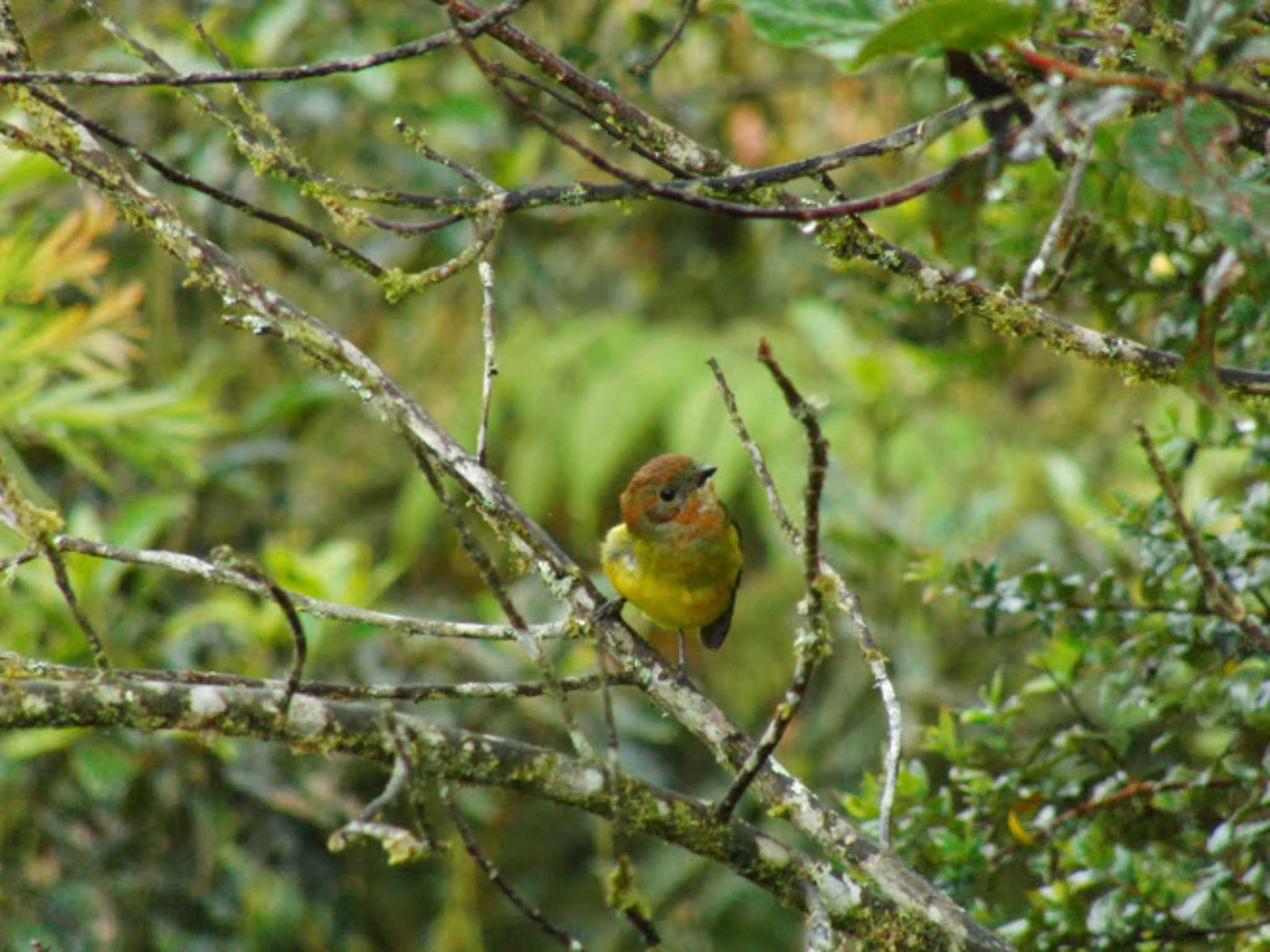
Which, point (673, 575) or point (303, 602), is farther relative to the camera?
point (673, 575)

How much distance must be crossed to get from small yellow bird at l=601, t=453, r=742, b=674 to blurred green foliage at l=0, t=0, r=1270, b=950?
59cm

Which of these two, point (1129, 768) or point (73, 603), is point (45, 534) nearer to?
point (73, 603)

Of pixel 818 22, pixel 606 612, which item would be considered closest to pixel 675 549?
pixel 606 612

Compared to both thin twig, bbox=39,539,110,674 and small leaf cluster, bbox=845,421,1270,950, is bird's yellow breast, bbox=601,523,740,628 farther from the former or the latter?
thin twig, bbox=39,539,110,674

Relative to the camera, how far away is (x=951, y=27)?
136 centimetres

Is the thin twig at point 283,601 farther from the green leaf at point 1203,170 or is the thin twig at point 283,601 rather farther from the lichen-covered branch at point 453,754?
the green leaf at point 1203,170

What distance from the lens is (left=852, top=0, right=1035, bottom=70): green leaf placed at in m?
1.33

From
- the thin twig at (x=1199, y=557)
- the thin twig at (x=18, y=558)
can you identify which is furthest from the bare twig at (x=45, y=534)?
the thin twig at (x=1199, y=557)

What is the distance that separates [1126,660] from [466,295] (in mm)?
4487

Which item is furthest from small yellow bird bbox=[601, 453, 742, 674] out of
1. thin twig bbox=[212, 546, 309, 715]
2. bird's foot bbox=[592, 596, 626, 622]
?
thin twig bbox=[212, 546, 309, 715]

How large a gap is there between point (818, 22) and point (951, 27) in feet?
0.50

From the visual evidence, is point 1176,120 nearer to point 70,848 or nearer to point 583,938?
point 70,848

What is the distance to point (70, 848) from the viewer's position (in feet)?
14.7

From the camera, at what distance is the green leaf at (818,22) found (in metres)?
1.45
